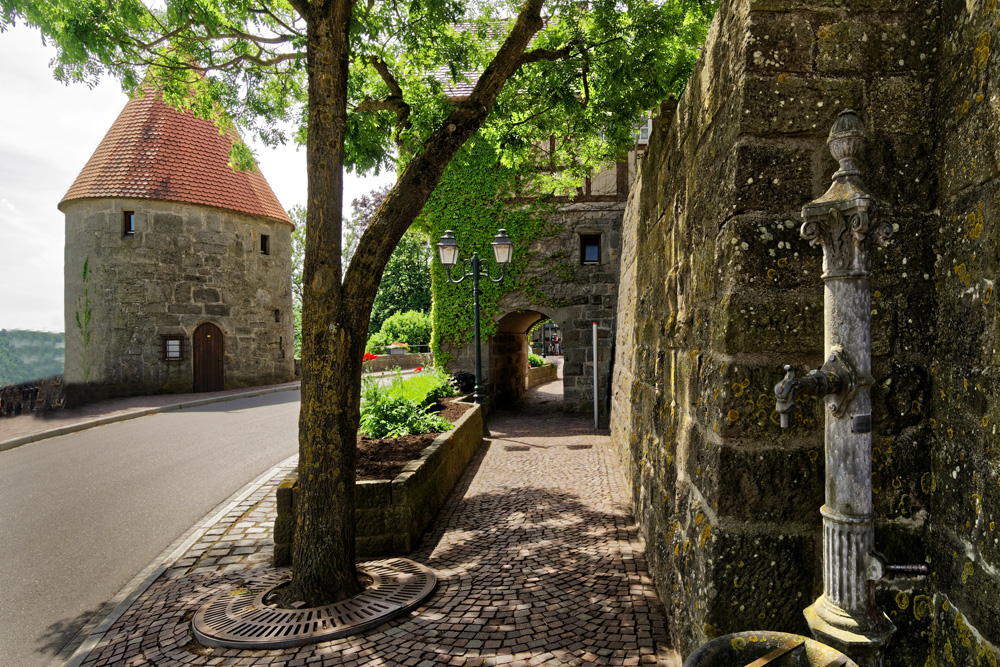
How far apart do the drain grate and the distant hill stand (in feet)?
43.0

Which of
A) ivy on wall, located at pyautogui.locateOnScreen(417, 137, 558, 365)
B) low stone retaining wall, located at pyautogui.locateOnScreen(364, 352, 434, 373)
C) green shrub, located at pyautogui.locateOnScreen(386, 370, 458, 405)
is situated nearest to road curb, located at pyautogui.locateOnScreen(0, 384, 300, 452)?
low stone retaining wall, located at pyautogui.locateOnScreen(364, 352, 434, 373)

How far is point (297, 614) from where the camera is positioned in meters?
3.64

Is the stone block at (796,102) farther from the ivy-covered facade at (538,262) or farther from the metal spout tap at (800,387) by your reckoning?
the ivy-covered facade at (538,262)

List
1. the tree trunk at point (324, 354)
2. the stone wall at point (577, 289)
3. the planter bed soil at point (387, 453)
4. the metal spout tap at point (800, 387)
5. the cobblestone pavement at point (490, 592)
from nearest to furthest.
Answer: the metal spout tap at point (800, 387), the cobblestone pavement at point (490, 592), the tree trunk at point (324, 354), the planter bed soil at point (387, 453), the stone wall at point (577, 289)

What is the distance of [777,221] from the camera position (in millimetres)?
1976

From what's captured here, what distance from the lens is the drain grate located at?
3346 mm

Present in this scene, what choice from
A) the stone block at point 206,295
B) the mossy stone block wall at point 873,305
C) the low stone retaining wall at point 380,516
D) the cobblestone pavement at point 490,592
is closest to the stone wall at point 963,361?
the mossy stone block wall at point 873,305

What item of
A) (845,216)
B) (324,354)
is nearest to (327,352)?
(324,354)

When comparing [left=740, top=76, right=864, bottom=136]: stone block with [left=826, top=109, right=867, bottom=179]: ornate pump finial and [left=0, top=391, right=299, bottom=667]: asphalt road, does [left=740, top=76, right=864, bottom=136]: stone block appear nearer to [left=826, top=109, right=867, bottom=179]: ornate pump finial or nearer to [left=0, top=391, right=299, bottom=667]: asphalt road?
[left=826, top=109, right=867, bottom=179]: ornate pump finial

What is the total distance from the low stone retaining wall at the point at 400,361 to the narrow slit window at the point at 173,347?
22.0 ft

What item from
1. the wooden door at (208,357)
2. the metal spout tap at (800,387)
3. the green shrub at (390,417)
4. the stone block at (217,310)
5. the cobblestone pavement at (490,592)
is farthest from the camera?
the stone block at (217,310)

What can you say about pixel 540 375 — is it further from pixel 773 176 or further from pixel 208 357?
pixel 773 176

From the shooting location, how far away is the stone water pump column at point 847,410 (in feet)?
5.19

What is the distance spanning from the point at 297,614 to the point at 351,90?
5839 mm
